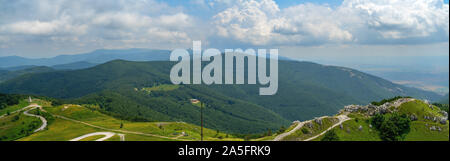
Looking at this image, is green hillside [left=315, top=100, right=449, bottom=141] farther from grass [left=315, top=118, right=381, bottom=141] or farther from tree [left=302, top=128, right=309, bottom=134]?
tree [left=302, top=128, right=309, bottom=134]

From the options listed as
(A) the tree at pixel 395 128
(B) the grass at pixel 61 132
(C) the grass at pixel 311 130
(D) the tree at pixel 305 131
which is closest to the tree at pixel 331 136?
(C) the grass at pixel 311 130

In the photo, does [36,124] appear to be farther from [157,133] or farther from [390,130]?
[390,130]

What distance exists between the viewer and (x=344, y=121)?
9962 centimetres

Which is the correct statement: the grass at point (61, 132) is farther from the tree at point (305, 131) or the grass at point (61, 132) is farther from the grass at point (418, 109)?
the grass at point (418, 109)

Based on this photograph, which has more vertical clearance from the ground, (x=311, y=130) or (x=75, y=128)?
(x=311, y=130)

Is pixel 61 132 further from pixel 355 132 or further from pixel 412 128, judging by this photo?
pixel 412 128

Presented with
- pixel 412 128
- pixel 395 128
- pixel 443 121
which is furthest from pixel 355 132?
pixel 443 121

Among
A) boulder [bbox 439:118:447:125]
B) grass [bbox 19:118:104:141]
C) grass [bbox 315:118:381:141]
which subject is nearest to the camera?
grass [bbox 315:118:381:141]

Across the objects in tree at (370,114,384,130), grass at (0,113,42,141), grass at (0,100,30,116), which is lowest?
grass at (0,113,42,141)

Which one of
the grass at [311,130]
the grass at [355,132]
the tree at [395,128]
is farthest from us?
the grass at [311,130]

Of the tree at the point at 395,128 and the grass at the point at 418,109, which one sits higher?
the grass at the point at 418,109

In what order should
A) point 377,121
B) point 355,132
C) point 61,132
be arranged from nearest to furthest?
point 355,132 < point 377,121 < point 61,132

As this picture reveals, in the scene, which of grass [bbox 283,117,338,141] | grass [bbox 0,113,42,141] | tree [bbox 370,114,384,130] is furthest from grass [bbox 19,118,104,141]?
tree [bbox 370,114,384,130]
